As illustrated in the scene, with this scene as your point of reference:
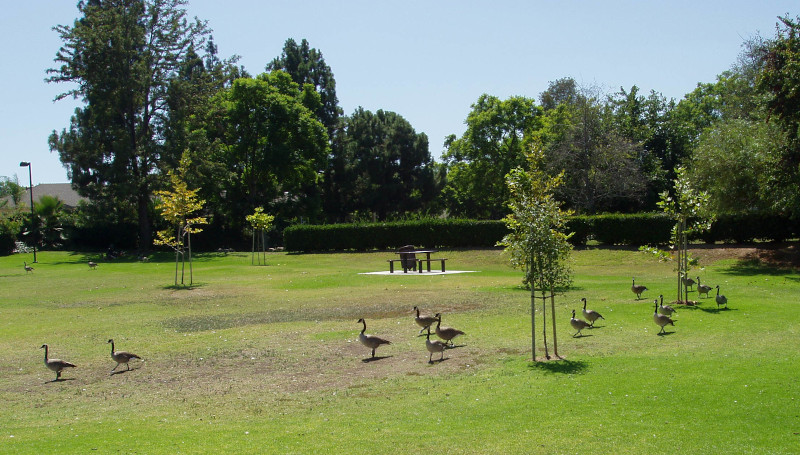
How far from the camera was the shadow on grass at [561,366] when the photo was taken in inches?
506

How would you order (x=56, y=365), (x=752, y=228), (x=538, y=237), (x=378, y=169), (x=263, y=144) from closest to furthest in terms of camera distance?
1. (x=538, y=237)
2. (x=56, y=365)
3. (x=752, y=228)
4. (x=263, y=144)
5. (x=378, y=169)

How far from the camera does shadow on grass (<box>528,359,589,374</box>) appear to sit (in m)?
12.8

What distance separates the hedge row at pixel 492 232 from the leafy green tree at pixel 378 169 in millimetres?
24714

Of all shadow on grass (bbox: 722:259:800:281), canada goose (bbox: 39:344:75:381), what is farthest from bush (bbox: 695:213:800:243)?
canada goose (bbox: 39:344:75:381)

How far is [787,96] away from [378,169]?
57547 mm

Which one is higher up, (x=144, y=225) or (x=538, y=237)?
(x=144, y=225)

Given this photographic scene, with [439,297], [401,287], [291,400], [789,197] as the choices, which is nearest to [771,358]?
[291,400]

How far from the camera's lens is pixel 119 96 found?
58438 mm

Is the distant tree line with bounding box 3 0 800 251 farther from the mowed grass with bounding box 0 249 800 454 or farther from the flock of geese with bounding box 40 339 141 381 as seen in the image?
the flock of geese with bounding box 40 339 141 381

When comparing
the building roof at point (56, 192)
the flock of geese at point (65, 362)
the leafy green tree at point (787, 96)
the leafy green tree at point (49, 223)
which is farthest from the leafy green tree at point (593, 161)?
the building roof at point (56, 192)

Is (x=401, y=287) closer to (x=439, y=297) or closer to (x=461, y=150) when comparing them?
(x=439, y=297)

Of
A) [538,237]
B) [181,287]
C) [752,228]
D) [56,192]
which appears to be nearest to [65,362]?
[538,237]

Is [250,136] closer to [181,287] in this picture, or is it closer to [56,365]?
[181,287]

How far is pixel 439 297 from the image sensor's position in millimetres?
25562
